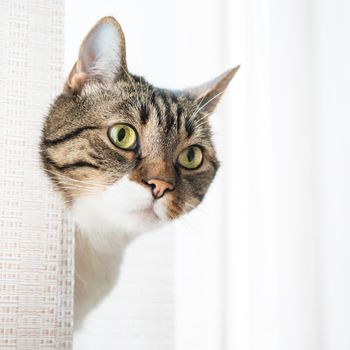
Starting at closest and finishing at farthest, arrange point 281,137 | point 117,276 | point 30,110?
1. point 30,110
2. point 117,276
3. point 281,137

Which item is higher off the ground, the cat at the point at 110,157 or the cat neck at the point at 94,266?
the cat at the point at 110,157

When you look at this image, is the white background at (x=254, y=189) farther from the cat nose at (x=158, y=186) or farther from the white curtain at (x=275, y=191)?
the cat nose at (x=158, y=186)

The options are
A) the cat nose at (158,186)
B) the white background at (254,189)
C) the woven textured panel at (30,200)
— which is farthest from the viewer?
the white background at (254,189)

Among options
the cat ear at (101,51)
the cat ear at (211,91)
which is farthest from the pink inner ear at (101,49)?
the cat ear at (211,91)

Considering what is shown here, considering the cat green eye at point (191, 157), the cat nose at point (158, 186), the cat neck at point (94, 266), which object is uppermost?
the cat green eye at point (191, 157)

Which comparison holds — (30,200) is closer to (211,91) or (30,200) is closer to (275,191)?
(211,91)

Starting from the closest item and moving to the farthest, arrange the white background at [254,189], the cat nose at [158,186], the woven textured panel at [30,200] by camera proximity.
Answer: the woven textured panel at [30,200]
the cat nose at [158,186]
the white background at [254,189]

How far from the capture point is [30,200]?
2.98 ft

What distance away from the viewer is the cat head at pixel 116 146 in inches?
37.5

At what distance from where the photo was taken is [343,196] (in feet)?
4.19

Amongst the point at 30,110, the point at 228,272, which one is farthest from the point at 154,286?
the point at 30,110

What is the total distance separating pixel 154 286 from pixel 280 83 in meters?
0.59

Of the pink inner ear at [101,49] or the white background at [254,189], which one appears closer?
the pink inner ear at [101,49]

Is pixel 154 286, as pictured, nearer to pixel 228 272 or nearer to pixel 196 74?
pixel 228 272
